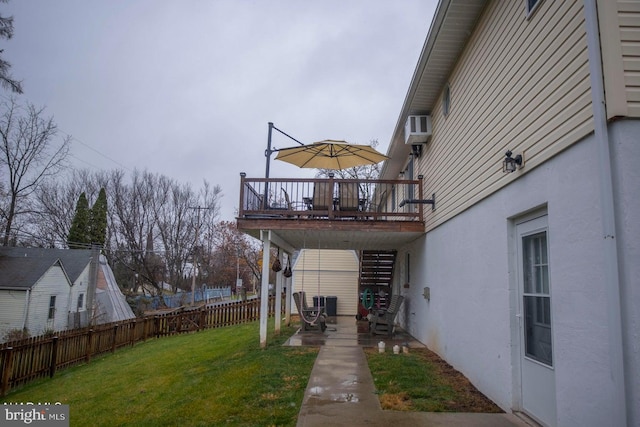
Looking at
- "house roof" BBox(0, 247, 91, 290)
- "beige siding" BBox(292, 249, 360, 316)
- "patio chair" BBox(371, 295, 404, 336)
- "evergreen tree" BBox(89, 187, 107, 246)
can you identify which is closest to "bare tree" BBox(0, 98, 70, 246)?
"house roof" BBox(0, 247, 91, 290)

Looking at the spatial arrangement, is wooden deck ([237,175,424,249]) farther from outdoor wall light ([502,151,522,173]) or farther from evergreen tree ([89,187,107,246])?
evergreen tree ([89,187,107,246])

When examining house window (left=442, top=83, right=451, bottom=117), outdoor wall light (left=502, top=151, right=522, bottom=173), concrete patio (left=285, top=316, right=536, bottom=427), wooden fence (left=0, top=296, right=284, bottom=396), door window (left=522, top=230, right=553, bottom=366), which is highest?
house window (left=442, top=83, right=451, bottom=117)

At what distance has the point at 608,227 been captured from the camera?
279 cm

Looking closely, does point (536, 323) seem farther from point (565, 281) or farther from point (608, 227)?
→ point (608, 227)

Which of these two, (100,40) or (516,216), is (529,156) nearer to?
(516,216)

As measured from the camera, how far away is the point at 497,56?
5.17 meters

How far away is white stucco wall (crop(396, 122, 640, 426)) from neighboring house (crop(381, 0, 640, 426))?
12 mm

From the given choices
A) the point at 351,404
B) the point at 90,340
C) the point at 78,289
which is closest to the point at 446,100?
the point at 351,404

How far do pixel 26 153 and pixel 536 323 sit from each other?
89.9ft

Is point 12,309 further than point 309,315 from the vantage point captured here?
Yes

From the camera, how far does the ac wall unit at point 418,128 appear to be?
28.3ft

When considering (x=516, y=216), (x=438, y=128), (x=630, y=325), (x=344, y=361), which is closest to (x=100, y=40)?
(x=438, y=128)

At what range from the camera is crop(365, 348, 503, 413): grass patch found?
15.4 ft

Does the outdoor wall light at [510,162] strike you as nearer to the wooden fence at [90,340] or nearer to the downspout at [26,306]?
the wooden fence at [90,340]
